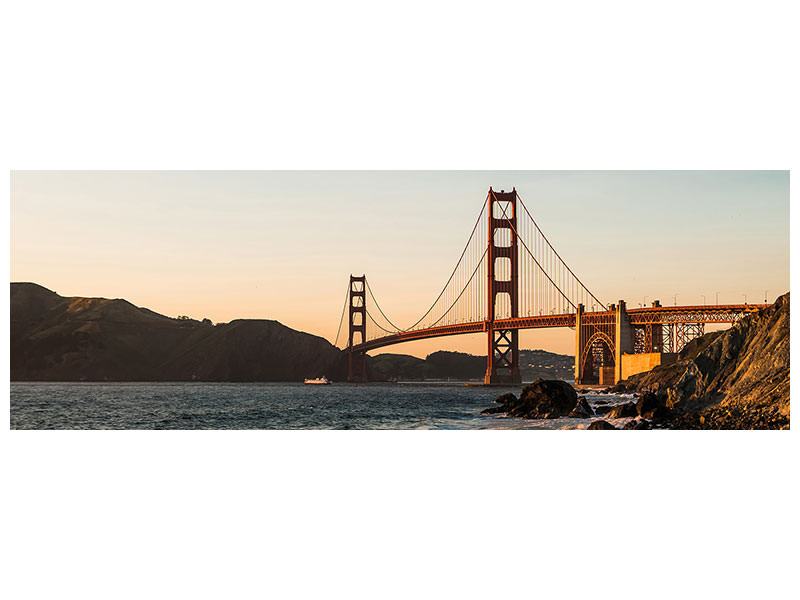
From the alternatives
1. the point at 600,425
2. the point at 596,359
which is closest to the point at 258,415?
the point at 600,425

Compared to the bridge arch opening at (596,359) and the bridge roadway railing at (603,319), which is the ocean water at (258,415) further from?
the bridge arch opening at (596,359)

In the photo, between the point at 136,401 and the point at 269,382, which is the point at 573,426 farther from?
the point at 269,382

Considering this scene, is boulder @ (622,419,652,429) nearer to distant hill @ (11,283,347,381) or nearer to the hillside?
the hillside

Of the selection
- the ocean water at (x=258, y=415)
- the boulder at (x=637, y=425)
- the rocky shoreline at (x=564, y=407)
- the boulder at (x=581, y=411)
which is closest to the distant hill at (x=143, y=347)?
the ocean water at (x=258, y=415)

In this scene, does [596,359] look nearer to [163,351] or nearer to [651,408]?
[651,408]

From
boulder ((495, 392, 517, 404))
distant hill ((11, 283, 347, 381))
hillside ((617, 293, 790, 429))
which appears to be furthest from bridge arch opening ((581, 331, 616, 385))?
distant hill ((11, 283, 347, 381))
